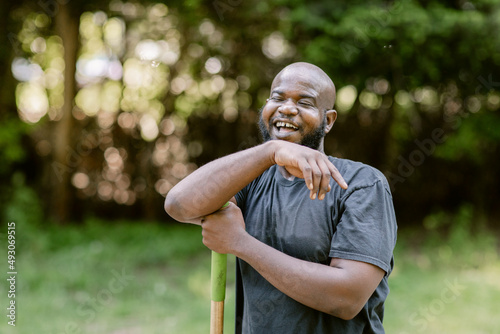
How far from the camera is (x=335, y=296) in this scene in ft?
4.59

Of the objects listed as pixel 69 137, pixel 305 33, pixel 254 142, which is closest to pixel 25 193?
pixel 69 137

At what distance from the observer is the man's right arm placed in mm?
1348

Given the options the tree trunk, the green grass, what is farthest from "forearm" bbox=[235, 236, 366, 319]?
the tree trunk

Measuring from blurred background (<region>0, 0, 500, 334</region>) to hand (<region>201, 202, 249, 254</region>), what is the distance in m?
3.25

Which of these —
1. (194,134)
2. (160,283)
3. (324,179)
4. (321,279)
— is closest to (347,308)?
(321,279)

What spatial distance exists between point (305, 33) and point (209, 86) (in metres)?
3.00

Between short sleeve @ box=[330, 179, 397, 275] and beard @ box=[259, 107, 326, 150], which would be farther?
beard @ box=[259, 107, 326, 150]

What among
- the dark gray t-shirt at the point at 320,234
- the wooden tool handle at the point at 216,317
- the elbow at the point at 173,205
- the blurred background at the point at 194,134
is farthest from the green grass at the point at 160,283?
the elbow at the point at 173,205

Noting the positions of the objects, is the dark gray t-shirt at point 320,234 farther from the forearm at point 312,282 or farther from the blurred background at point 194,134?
the blurred background at point 194,134

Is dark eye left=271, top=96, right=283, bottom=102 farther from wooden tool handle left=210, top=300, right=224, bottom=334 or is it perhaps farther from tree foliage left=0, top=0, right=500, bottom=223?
tree foliage left=0, top=0, right=500, bottom=223

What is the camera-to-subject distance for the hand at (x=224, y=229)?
1522 mm

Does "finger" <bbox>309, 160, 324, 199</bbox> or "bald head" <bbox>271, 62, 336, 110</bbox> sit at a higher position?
"bald head" <bbox>271, 62, 336, 110</bbox>

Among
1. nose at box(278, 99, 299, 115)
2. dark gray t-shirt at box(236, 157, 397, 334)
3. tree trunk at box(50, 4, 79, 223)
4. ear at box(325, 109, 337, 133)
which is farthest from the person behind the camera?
tree trunk at box(50, 4, 79, 223)

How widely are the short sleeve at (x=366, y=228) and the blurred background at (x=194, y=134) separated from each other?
11.3 feet
